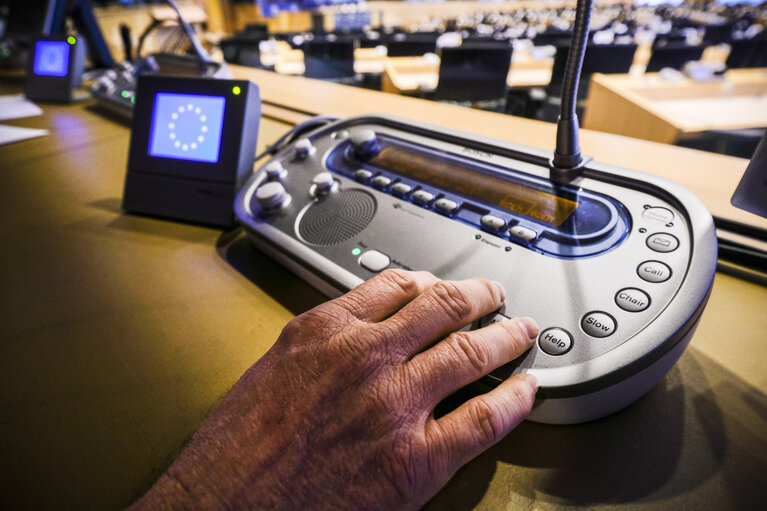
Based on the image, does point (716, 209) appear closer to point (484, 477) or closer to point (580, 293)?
point (580, 293)

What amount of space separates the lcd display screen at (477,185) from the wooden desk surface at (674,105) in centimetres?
167

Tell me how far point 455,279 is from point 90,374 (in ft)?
1.19

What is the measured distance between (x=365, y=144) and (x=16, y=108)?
1.29m

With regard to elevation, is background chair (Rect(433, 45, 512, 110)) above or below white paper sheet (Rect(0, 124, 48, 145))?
above

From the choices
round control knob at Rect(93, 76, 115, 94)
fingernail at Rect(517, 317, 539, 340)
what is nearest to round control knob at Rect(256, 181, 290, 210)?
fingernail at Rect(517, 317, 539, 340)

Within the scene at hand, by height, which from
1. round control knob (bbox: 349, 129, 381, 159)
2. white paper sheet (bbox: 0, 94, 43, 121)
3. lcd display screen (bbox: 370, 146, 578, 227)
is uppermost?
round control knob (bbox: 349, 129, 381, 159)

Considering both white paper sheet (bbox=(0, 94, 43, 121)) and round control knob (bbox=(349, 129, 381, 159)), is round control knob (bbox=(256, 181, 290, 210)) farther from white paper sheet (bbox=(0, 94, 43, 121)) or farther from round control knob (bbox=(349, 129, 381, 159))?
white paper sheet (bbox=(0, 94, 43, 121))

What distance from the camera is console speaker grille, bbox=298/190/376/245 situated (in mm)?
481

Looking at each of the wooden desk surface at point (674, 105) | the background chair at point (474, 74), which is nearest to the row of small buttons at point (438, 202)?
the wooden desk surface at point (674, 105)

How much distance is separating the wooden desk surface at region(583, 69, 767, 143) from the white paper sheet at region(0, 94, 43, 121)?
2.29 meters

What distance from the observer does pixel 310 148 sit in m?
0.61

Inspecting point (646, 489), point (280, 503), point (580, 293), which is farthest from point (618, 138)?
point (280, 503)

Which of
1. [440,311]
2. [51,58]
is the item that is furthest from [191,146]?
[51,58]

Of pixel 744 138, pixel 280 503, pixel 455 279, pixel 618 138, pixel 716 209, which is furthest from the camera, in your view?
pixel 744 138
